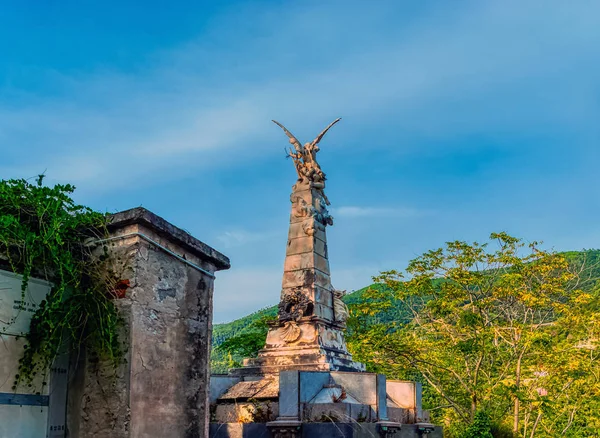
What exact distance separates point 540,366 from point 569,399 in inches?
59.8

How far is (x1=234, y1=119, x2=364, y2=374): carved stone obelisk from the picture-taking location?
40.9ft

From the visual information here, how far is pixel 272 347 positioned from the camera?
42.3 ft

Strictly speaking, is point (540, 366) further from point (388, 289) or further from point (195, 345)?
point (195, 345)

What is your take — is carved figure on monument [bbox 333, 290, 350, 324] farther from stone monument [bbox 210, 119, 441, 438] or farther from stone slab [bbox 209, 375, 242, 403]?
stone slab [bbox 209, 375, 242, 403]

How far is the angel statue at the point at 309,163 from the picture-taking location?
14352mm

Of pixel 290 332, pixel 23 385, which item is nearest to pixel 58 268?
pixel 23 385

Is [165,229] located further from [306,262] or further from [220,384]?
[306,262]

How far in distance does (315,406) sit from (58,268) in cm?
711

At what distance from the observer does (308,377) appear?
34.1 ft

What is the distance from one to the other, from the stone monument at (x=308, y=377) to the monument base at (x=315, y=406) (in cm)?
2

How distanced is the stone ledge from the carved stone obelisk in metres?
7.79

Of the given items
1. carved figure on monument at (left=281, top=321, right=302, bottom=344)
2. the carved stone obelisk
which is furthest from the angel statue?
carved figure on monument at (left=281, top=321, right=302, bottom=344)

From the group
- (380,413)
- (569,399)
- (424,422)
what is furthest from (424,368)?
(380,413)

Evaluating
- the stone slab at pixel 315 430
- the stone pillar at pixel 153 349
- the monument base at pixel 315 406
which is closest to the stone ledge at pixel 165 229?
the stone pillar at pixel 153 349
